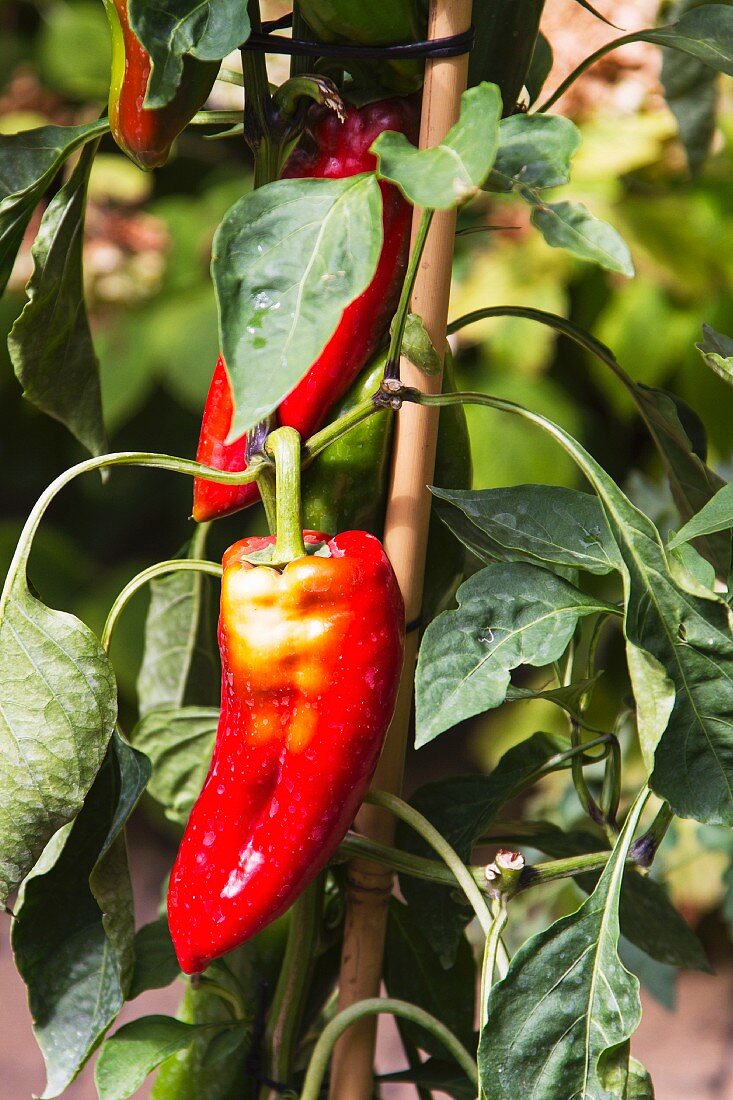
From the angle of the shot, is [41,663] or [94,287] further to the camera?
[94,287]

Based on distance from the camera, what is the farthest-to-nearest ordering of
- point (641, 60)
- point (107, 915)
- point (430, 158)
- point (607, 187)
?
point (607, 187) < point (641, 60) < point (107, 915) < point (430, 158)

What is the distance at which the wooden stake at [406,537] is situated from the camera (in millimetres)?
387

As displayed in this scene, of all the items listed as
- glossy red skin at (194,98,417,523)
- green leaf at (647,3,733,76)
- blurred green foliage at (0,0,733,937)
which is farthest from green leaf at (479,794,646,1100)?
blurred green foliage at (0,0,733,937)

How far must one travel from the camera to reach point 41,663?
39cm

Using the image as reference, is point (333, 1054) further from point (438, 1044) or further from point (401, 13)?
point (401, 13)

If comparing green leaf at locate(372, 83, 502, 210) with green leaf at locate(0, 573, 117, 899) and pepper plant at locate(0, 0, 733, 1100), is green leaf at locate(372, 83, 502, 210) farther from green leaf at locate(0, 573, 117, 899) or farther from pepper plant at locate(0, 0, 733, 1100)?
green leaf at locate(0, 573, 117, 899)

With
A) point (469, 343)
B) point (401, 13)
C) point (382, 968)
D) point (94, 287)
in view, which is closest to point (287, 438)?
point (401, 13)

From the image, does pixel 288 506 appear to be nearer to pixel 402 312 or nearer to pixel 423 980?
pixel 402 312

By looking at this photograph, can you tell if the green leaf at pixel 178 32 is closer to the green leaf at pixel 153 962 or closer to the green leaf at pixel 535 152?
the green leaf at pixel 535 152

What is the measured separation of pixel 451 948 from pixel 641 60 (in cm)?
125

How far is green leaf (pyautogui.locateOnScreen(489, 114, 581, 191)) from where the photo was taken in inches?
12.9

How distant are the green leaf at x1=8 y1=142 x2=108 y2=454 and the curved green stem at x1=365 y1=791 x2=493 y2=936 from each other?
0.22 m

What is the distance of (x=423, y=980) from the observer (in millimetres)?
528

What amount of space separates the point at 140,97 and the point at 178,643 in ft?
1.01
